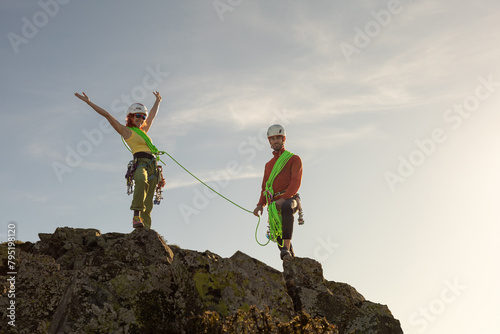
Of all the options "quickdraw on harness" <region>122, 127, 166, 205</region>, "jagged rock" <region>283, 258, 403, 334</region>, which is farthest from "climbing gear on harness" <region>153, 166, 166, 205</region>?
"jagged rock" <region>283, 258, 403, 334</region>

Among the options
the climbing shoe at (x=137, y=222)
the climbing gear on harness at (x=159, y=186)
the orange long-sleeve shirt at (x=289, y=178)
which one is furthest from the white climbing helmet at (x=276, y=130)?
the climbing shoe at (x=137, y=222)

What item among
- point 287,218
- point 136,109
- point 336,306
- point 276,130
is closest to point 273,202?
point 287,218

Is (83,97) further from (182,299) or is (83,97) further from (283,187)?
(182,299)

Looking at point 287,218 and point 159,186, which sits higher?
point 159,186

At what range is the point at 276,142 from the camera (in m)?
13.8

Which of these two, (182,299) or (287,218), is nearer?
(182,299)

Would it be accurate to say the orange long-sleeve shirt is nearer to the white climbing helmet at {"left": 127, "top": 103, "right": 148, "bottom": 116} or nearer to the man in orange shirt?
the man in orange shirt

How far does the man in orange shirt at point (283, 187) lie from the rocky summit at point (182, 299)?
2904mm

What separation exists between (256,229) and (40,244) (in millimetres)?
5926

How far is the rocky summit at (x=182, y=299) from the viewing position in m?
6.77

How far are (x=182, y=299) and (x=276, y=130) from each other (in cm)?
723

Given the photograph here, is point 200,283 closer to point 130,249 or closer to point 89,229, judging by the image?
point 130,249

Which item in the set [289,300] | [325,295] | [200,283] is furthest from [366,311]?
[200,283]

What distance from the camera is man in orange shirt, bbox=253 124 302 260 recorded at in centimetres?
1286
